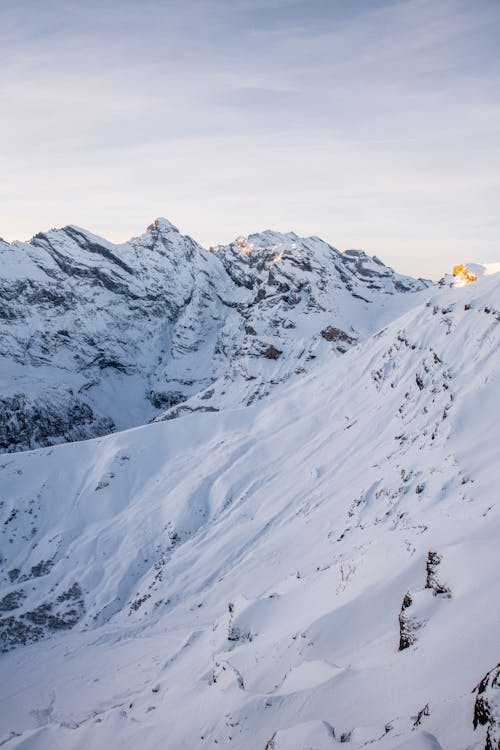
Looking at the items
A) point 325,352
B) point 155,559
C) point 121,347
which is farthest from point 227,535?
point 121,347

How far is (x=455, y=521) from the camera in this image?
1686 cm

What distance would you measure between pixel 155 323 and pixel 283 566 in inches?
6194

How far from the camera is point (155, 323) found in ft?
591

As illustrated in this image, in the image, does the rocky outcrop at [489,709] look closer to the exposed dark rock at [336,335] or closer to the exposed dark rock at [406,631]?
the exposed dark rock at [406,631]

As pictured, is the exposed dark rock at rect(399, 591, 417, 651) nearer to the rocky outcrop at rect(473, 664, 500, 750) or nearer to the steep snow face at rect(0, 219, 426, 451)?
the rocky outcrop at rect(473, 664, 500, 750)

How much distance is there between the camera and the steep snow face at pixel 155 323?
4875 inches

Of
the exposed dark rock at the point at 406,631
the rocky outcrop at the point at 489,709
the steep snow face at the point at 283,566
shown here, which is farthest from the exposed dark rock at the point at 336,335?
the rocky outcrop at the point at 489,709

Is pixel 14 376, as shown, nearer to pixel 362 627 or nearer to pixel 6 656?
pixel 6 656

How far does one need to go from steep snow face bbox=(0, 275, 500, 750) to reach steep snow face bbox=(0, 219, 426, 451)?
155 feet

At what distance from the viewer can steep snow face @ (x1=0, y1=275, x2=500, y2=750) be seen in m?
10.6

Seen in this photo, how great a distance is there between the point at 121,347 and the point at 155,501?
120 m

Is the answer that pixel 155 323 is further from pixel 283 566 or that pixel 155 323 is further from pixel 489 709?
pixel 489 709

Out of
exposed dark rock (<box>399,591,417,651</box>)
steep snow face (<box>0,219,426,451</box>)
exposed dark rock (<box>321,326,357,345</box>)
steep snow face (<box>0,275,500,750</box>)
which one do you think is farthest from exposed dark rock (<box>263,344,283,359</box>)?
exposed dark rock (<box>399,591,417,651</box>)

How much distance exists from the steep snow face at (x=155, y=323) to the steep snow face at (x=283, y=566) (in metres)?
47.3
